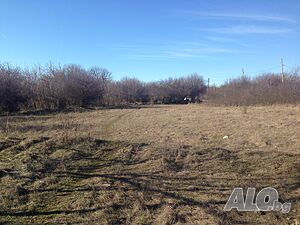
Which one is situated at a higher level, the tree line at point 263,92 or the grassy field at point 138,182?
the tree line at point 263,92

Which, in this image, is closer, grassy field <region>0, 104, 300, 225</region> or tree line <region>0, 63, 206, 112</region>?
grassy field <region>0, 104, 300, 225</region>

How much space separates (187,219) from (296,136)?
27.0ft

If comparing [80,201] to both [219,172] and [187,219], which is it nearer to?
[187,219]

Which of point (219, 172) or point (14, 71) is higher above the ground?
point (14, 71)

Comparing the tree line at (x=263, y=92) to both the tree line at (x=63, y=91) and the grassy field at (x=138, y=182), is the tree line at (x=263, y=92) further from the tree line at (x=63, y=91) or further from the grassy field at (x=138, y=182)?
the grassy field at (x=138, y=182)

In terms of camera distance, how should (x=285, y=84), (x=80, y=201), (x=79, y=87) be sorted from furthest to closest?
1. (x=79, y=87)
2. (x=285, y=84)
3. (x=80, y=201)

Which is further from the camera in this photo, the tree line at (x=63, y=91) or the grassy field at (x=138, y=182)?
the tree line at (x=63, y=91)

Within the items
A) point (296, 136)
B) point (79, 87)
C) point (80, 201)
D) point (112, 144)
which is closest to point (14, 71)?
point (79, 87)

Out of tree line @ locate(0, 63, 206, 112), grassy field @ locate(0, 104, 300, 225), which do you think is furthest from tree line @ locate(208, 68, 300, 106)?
grassy field @ locate(0, 104, 300, 225)

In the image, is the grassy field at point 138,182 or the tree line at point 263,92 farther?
the tree line at point 263,92

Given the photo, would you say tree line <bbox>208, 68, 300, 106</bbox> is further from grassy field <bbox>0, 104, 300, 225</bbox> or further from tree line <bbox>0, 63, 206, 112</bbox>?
grassy field <bbox>0, 104, 300, 225</bbox>

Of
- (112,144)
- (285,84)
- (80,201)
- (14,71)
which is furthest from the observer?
(285,84)

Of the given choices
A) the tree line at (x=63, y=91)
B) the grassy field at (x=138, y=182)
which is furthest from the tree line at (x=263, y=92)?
the grassy field at (x=138, y=182)

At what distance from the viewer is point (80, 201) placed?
18.8 ft
